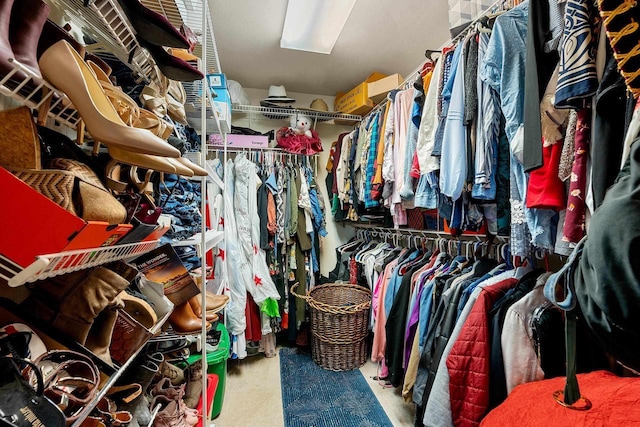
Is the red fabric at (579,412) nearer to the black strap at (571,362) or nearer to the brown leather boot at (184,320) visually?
the black strap at (571,362)

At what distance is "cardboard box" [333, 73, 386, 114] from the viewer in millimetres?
2252

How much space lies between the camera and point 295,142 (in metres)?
2.37

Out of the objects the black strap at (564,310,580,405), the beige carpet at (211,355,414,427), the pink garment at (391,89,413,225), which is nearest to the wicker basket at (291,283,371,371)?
the beige carpet at (211,355,414,427)

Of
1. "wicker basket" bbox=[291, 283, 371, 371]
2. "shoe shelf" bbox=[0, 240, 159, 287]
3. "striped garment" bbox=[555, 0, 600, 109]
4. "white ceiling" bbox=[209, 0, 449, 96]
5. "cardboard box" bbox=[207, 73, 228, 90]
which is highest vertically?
"white ceiling" bbox=[209, 0, 449, 96]

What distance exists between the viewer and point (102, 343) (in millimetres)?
542

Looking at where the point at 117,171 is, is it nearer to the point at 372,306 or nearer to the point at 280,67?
the point at 372,306

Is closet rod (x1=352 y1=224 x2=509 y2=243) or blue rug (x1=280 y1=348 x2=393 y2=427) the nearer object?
closet rod (x1=352 y1=224 x2=509 y2=243)

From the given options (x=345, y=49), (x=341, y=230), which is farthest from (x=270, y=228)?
(x=345, y=49)

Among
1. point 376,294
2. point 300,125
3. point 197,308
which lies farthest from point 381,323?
point 300,125

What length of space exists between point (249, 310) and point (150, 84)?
66.9 inches

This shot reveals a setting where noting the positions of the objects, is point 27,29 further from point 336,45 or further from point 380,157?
point 336,45

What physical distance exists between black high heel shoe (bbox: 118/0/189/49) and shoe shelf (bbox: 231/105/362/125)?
180cm

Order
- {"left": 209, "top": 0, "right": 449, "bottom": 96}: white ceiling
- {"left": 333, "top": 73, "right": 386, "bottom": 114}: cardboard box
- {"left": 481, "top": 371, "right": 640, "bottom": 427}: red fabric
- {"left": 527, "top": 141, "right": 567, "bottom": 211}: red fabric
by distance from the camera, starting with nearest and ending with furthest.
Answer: {"left": 481, "top": 371, "right": 640, "bottom": 427}: red fabric → {"left": 527, "top": 141, "right": 567, "bottom": 211}: red fabric → {"left": 209, "top": 0, "right": 449, "bottom": 96}: white ceiling → {"left": 333, "top": 73, "right": 386, "bottom": 114}: cardboard box

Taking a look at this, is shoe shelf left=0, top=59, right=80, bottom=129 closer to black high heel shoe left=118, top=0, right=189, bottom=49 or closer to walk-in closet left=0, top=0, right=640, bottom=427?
walk-in closet left=0, top=0, right=640, bottom=427
